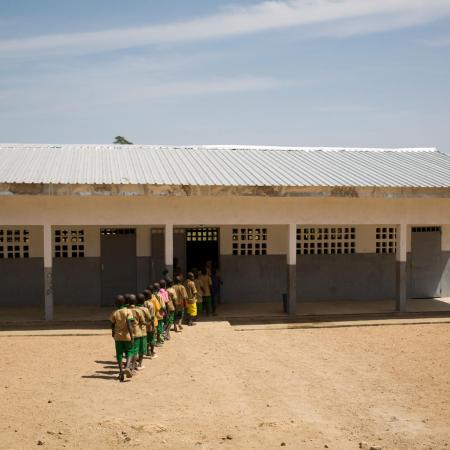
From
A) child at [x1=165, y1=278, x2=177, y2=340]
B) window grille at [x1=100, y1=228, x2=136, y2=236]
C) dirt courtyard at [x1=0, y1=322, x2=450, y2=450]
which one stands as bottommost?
dirt courtyard at [x1=0, y1=322, x2=450, y2=450]

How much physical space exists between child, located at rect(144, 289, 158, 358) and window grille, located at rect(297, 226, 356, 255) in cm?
715

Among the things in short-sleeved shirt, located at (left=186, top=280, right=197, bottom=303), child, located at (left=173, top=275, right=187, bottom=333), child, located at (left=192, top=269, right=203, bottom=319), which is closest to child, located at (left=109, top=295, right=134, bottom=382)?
child, located at (left=173, top=275, right=187, bottom=333)

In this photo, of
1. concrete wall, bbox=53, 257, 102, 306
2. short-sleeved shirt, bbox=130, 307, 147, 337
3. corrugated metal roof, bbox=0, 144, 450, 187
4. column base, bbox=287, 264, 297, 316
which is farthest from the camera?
concrete wall, bbox=53, 257, 102, 306

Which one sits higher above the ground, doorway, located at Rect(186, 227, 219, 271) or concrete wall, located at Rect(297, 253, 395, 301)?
doorway, located at Rect(186, 227, 219, 271)

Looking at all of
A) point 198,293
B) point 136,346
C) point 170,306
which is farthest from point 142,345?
point 198,293

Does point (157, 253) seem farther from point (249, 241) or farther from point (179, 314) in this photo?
point (179, 314)

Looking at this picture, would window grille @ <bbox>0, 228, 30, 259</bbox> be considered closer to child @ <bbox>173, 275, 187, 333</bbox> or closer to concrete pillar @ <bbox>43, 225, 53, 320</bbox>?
concrete pillar @ <bbox>43, 225, 53, 320</bbox>

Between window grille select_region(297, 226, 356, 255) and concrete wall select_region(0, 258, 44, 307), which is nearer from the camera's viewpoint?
concrete wall select_region(0, 258, 44, 307)

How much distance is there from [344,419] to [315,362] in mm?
3017

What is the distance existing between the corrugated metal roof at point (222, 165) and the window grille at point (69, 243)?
71.6 inches

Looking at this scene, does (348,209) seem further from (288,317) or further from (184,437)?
(184,437)

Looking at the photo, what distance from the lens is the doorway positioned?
17.2 meters

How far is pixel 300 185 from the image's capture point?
14.8m

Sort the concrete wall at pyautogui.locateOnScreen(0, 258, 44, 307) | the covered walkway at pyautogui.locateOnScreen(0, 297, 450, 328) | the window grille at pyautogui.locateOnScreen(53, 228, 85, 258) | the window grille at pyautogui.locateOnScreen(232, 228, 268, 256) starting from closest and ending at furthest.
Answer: the covered walkway at pyautogui.locateOnScreen(0, 297, 450, 328) → the concrete wall at pyautogui.locateOnScreen(0, 258, 44, 307) → the window grille at pyautogui.locateOnScreen(53, 228, 85, 258) → the window grille at pyautogui.locateOnScreen(232, 228, 268, 256)
